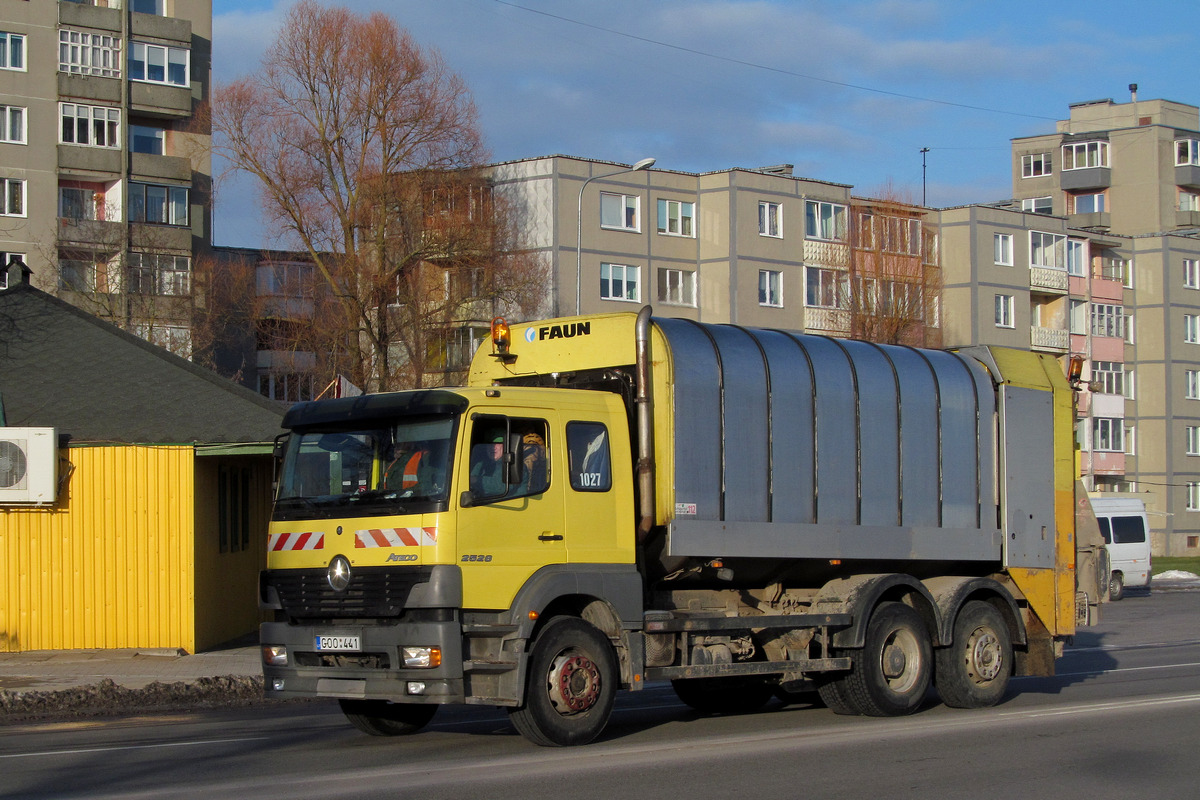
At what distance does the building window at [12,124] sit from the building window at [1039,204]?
5845cm

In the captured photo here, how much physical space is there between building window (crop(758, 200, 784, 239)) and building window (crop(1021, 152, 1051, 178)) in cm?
3253

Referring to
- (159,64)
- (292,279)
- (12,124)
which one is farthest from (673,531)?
(159,64)

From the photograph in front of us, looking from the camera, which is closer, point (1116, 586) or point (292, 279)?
point (1116, 586)

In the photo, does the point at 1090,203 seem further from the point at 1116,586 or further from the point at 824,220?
the point at 1116,586

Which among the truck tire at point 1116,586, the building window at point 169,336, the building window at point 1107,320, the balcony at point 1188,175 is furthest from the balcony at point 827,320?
the balcony at point 1188,175

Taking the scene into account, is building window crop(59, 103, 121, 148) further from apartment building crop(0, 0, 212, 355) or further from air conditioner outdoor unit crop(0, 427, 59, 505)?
air conditioner outdoor unit crop(0, 427, 59, 505)

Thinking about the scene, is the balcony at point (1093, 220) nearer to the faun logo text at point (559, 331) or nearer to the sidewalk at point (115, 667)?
the sidewalk at point (115, 667)

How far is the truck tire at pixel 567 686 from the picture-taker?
9.73 m

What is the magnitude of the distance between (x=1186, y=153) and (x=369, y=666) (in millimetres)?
78995

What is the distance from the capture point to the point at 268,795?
8141mm

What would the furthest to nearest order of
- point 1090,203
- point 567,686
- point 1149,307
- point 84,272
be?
point 1090,203 < point 1149,307 < point 84,272 < point 567,686

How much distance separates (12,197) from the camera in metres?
52.6

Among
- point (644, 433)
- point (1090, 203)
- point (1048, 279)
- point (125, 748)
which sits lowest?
point (125, 748)

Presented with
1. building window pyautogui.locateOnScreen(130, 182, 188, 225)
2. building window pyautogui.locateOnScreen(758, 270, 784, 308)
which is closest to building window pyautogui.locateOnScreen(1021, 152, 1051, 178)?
building window pyautogui.locateOnScreen(758, 270, 784, 308)
